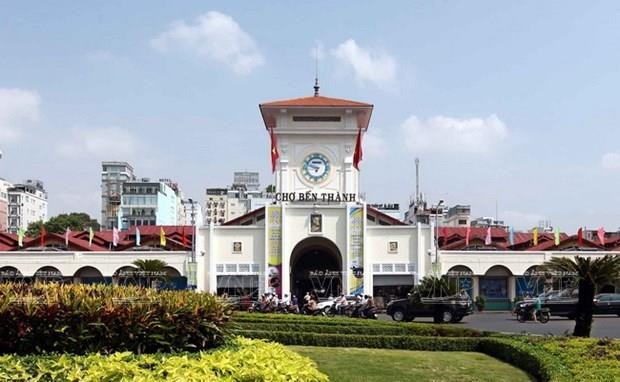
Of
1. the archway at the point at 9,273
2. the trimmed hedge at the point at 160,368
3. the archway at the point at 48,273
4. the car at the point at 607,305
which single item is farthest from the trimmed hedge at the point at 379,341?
the archway at the point at 9,273

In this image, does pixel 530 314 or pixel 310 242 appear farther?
pixel 310 242

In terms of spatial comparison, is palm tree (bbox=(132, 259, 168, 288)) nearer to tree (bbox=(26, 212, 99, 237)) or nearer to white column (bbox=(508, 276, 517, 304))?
white column (bbox=(508, 276, 517, 304))

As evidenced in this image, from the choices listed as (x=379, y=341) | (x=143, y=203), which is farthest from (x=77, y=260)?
(x=143, y=203)

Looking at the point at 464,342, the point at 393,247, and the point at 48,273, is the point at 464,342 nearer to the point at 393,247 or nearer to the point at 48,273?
the point at 393,247

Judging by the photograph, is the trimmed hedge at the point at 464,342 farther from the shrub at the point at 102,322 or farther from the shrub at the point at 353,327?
the shrub at the point at 102,322

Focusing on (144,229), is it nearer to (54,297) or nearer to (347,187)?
(347,187)

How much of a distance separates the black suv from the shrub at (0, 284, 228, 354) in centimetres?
2313

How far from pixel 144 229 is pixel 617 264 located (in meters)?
45.6

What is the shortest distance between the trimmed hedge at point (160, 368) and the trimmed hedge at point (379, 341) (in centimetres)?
956

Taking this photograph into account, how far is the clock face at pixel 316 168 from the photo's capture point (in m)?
49.3

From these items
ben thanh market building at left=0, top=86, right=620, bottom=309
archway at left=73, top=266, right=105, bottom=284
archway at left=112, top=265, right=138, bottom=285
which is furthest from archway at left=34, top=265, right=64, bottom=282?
archway at left=112, top=265, right=138, bottom=285

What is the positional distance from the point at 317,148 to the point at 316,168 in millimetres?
1375

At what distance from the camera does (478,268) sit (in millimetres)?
46062

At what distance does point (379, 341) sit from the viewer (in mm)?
18281
